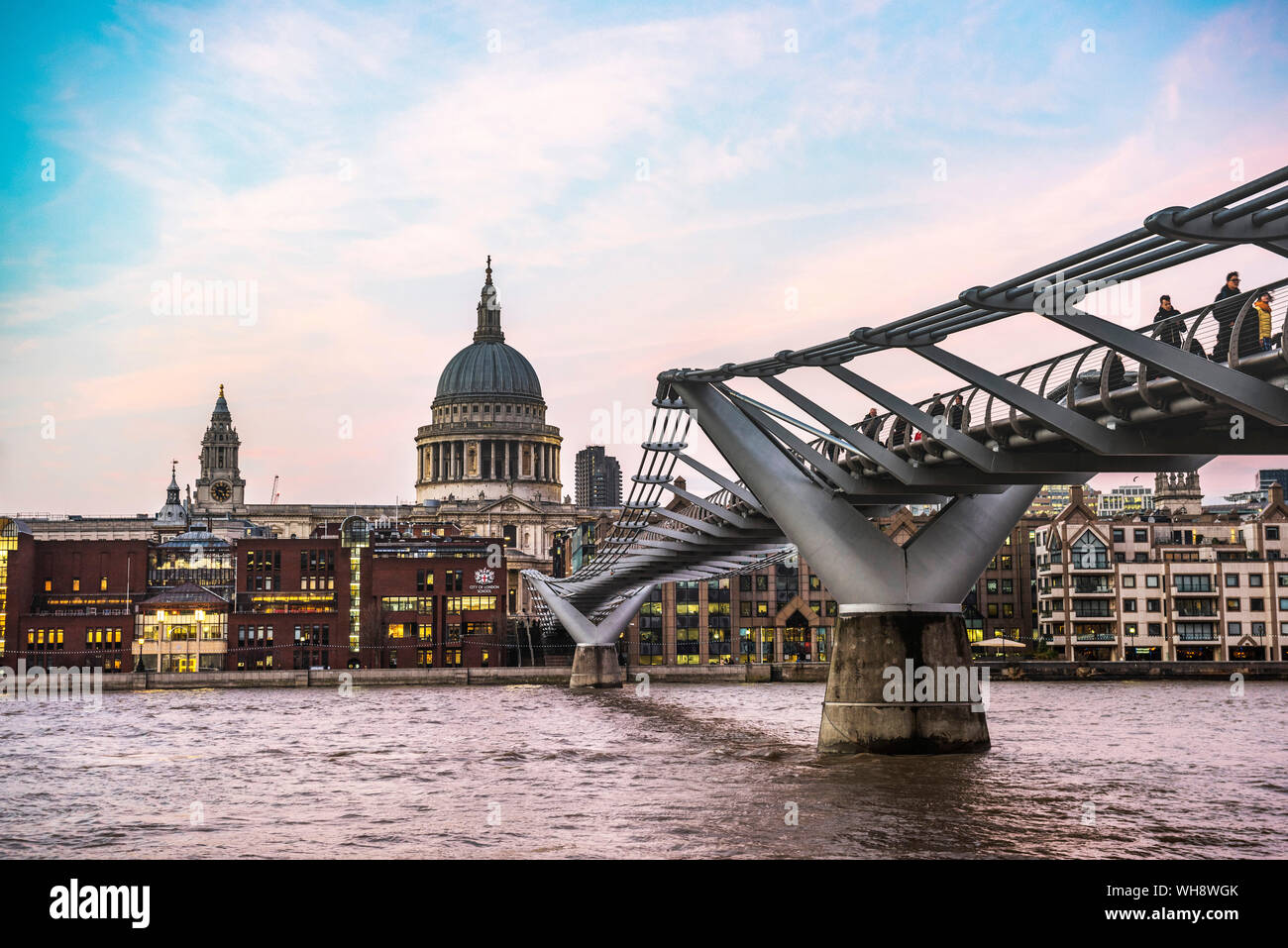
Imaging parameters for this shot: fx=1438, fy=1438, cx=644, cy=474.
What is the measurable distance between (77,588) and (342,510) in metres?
79.2

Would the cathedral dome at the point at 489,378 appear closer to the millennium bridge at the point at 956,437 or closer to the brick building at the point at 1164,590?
the brick building at the point at 1164,590

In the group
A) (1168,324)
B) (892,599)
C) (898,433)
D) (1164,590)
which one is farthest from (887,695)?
(1164,590)

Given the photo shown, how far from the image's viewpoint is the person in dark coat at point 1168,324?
20.6 metres

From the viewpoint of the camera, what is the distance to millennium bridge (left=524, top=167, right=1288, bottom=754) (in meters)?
18.8

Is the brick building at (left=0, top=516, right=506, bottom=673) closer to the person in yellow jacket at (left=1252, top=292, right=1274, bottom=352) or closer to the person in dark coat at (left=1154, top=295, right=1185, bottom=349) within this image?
the person in dark coat at (left=1154, top=295, right=1185, bottom=349)

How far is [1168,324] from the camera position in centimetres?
2077

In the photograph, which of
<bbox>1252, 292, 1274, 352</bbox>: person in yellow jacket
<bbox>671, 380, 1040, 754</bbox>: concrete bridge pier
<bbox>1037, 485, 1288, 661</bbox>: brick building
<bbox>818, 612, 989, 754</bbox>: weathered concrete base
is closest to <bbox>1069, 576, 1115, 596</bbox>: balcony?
<bbox>1037, 485, 1288, 661</bbox>: brick building

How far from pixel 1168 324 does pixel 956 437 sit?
731 cm

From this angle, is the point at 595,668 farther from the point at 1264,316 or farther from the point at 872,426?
the point at 1264,316

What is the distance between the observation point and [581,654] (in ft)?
288

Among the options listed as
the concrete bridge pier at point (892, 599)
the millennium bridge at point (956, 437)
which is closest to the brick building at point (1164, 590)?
the millennium bridge at point (956, 437)

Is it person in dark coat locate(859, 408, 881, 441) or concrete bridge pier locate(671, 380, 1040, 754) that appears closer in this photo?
concrete bridge pier locate(671, 380, 1040, 754)

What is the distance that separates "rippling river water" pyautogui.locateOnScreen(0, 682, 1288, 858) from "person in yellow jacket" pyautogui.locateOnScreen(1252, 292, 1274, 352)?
7.36 m
